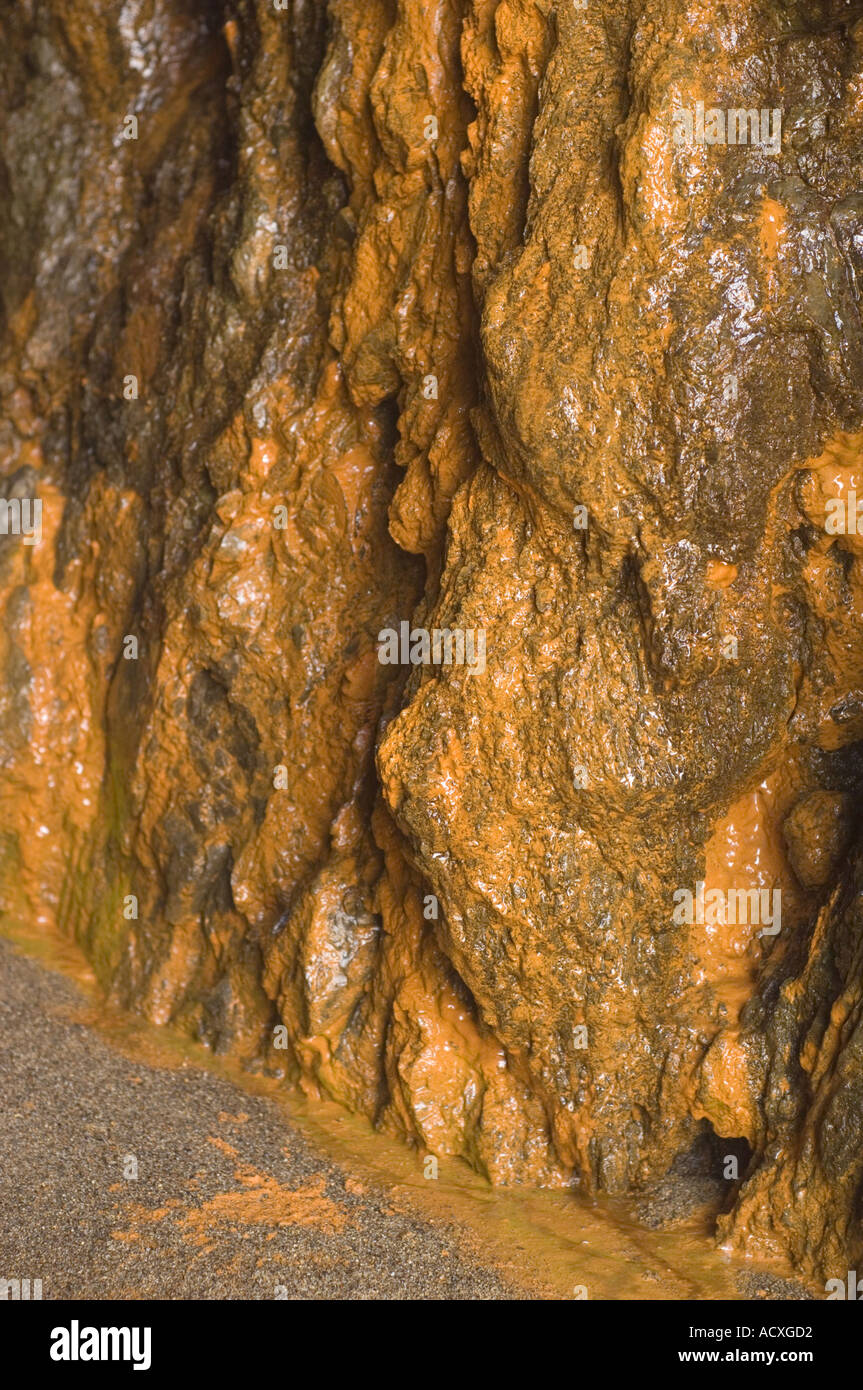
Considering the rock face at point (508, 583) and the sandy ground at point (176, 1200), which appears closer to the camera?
the rock face at point (508, 583)

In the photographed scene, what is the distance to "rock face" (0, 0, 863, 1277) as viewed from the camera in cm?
473

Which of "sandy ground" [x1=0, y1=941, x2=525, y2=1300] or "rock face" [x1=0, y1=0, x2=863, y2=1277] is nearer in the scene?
"rock face" [x1=0, y1=0, x2=863, y2=1277]

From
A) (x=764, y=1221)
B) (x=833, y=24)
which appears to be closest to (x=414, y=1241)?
(x=764, y=1221)

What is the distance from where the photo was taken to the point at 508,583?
17.1 feet

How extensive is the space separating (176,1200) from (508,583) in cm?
271

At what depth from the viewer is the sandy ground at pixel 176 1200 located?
4836 mm

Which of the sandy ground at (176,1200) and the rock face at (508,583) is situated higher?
the rock face at (508,583)

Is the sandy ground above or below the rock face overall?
below

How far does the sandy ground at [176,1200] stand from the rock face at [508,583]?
0.51m

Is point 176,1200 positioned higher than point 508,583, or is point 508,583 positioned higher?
point 508,583

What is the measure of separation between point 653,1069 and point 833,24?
3914 mm

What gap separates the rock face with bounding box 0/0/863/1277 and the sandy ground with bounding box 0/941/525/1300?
0.51 metres

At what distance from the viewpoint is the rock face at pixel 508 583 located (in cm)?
473

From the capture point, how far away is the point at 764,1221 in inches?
201
